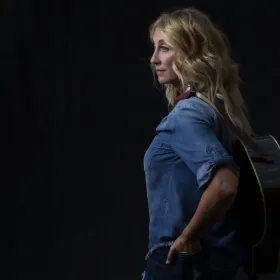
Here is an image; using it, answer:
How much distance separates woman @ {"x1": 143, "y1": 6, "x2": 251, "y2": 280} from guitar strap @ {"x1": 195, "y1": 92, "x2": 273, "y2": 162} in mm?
14

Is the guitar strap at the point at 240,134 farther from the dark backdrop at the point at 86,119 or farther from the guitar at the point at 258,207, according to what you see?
the dark backdrop at the point at 86,119

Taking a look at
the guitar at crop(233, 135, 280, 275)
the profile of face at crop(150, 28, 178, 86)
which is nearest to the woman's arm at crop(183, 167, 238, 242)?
the guitar at crop(233, 135, 280, 275)

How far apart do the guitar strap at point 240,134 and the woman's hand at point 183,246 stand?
1.15 ft

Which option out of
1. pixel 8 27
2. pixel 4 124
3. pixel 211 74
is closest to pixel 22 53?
pixel 8 27

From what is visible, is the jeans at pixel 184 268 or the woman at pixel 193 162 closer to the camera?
the woman at pixel 193 162

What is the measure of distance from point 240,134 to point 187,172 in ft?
0.70

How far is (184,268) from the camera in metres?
2.06

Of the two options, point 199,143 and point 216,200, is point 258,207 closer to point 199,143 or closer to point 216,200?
point 216,200

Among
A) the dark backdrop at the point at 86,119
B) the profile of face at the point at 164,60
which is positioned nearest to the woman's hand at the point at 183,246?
the profile of face at the point at 164,60

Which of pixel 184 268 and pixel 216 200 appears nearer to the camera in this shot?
pixel 216 200

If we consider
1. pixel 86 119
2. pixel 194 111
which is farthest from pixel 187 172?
pixel 86 119

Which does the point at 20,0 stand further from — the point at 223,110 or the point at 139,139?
the point at 223,110

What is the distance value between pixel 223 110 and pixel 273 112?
179cm

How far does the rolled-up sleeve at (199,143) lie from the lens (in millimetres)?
1932
